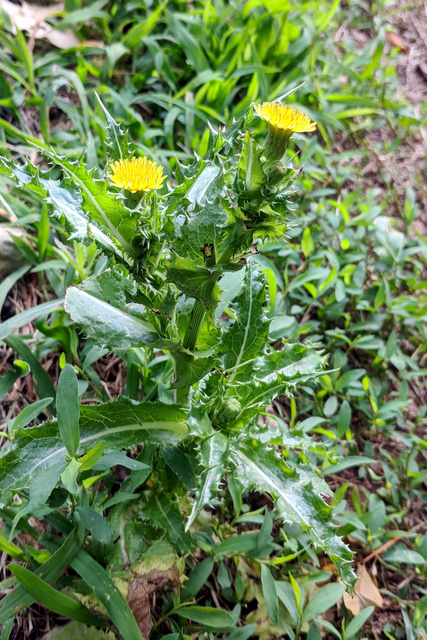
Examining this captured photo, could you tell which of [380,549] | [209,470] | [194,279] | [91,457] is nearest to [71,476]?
[91,457]

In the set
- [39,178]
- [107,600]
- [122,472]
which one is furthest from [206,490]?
[39,178]

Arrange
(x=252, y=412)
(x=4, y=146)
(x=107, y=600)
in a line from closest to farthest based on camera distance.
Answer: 1. (x=107, y=600)
2. (x=252, y=412)
3. (x=4, y=146)

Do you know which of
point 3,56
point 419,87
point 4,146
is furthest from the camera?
point 419,87

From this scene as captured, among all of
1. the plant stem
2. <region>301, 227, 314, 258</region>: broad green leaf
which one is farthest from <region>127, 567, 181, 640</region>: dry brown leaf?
<region>301, 227, 314, 258</region>: broad green leaf

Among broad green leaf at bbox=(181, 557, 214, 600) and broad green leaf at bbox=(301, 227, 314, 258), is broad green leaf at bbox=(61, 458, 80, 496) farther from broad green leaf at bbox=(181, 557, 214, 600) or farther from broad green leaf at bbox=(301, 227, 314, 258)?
broad green leaf at bbox=(301, 227, 314, 258)

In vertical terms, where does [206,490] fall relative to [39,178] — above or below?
below

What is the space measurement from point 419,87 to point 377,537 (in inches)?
139

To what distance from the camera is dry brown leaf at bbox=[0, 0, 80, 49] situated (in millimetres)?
2797

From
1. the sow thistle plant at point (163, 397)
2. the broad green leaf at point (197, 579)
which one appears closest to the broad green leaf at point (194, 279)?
the sow thistle plant at point (163, 397)

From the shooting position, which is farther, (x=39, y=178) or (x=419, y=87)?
(x=419, y=87)

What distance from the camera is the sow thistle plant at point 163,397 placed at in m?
1.31

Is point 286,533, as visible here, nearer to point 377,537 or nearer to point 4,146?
point 377,537

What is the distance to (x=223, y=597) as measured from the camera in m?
1.79

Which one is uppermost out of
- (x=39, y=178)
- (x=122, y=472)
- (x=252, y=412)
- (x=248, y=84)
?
(x=39, y=178)
